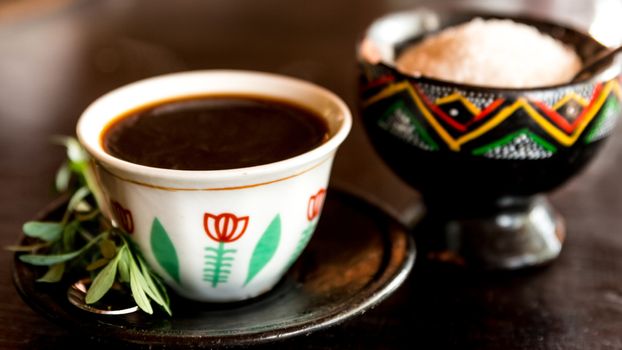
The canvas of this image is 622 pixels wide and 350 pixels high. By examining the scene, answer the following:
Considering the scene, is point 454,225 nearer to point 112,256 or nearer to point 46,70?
point 112,256

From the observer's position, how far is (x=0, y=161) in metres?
1.02

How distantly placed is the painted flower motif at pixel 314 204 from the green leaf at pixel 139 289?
174mm

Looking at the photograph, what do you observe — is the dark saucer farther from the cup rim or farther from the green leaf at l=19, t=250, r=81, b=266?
the cup rim

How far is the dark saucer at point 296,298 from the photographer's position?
59cm

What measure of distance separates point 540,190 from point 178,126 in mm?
417

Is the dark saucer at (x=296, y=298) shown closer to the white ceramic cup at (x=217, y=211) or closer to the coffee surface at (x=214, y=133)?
the white ceramic cup at (x=217, y=211)

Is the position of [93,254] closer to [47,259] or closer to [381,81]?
[47,259]

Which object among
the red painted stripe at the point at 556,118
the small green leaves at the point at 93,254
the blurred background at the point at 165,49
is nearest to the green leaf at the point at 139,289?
the small green leaves at the point at 93,254

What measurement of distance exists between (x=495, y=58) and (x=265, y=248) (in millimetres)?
351

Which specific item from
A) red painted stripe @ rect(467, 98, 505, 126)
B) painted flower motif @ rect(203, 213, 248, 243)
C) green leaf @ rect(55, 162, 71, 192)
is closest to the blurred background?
green leaf @ rect(55, 162, 71, 192)

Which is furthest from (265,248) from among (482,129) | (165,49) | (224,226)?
(165,49)

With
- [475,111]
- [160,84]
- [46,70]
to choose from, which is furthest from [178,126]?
[46,70]

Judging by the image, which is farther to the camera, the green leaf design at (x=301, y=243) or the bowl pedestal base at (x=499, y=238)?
the bowl pedestal base at (x=499, y=238)

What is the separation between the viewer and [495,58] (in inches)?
31.5
